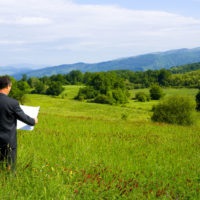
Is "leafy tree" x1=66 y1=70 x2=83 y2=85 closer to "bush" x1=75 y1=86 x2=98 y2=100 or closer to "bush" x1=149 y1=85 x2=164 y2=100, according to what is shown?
"bush" x1=75 y1=86 x2=98 y2=100

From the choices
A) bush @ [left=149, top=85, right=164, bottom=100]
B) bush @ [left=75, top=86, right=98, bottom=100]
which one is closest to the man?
bush @ [left=75, top=86, right=98, bottom=100]

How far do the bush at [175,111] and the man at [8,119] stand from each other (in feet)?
77.9

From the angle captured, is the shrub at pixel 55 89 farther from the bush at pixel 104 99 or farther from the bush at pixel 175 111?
the bush at pixel 175 111

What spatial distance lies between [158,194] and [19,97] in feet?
269

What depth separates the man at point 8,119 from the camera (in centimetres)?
618

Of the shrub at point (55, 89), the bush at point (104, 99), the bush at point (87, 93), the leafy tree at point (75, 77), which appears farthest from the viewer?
the leafy tree at point (75, 77)

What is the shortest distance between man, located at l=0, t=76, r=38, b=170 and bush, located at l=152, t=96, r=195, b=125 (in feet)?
77.9

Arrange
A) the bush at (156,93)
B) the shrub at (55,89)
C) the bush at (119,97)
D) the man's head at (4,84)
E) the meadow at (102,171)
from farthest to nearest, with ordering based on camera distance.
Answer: the shrub at (55,89)
the bush at (156,93)
the bush at (119,97)
the man's head at (4,84)
the meadow at (102,171)

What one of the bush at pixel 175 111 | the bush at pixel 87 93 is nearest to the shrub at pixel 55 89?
the bush at pixel 87 93

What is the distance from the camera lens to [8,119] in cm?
626

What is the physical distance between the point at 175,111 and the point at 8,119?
24.5 meters

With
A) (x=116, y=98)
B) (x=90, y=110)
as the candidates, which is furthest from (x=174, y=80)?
(x=90, y=110)

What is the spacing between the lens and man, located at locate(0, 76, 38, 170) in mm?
6176

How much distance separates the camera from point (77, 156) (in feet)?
26.6
